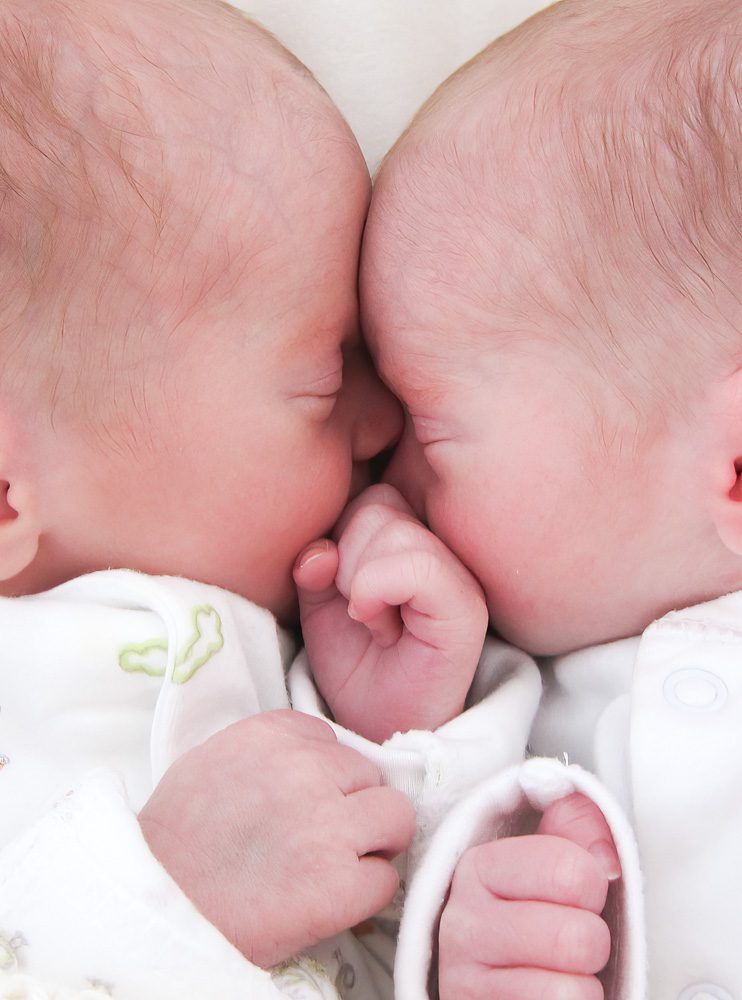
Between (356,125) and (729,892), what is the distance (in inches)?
52.2

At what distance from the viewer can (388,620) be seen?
52.3 inches

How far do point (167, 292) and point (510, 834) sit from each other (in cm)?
75

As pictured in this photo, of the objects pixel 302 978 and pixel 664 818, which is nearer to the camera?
pixel 302 978

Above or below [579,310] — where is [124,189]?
above

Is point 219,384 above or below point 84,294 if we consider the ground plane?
below

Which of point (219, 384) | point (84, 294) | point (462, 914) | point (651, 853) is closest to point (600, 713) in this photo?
point (651, 853)

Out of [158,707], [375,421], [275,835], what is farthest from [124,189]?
[275,835]

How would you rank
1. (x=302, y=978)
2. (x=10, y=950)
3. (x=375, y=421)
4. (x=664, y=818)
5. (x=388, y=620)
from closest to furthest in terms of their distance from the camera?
1. (x=10, y=950)
2. (x=302, y=978)
3. (x=664, y=818)
4. (x=388, y=620)
5. (x=375, y=421)

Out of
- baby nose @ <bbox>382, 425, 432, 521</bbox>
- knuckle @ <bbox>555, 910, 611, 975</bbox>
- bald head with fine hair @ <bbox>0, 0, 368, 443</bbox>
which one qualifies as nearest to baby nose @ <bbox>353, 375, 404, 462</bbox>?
baby nose @ <bbox>382, 425, 432, 521</bbox>

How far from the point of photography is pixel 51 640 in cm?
122

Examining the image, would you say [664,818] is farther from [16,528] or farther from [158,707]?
[16,528]

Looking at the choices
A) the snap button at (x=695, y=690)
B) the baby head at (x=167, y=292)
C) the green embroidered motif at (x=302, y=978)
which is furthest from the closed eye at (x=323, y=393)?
the green embroidered motif at (x=302, y=978)

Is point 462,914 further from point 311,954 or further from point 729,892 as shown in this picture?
point 729,892

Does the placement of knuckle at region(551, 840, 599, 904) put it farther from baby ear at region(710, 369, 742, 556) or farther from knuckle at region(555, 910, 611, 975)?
baby ear at region(710, 369, 742, 556)
